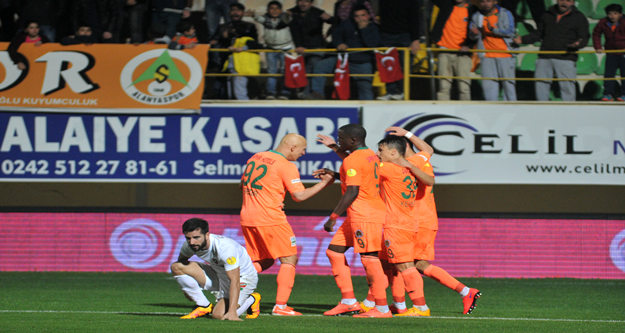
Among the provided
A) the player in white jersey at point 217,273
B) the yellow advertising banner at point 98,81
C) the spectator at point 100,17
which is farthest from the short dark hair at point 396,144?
the spectator at point 100,17

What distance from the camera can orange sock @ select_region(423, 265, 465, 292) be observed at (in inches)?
268

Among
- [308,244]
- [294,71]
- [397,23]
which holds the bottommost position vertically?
[308,244]

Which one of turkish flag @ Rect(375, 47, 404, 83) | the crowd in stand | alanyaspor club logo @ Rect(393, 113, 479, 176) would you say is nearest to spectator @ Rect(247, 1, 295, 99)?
the crowd in stand

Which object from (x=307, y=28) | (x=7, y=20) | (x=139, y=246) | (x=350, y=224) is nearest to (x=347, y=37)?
(x=307, y=28)

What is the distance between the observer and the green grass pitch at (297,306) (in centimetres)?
568

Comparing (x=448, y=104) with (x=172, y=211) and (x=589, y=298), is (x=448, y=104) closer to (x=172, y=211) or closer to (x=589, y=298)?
(x=589, y=298)

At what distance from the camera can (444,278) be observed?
684 centimetres

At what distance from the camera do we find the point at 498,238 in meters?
11.2

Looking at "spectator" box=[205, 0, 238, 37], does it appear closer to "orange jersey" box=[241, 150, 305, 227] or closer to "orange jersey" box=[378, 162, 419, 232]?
"orange jersey" box=[241, 150, 305, 227]

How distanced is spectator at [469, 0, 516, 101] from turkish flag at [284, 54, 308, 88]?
9.62 feet

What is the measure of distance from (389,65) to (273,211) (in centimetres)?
534

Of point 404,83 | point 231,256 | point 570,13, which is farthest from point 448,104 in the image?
point 231,256

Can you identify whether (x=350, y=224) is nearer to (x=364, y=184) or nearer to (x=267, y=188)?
(x=364, y=184)

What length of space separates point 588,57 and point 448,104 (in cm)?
404
